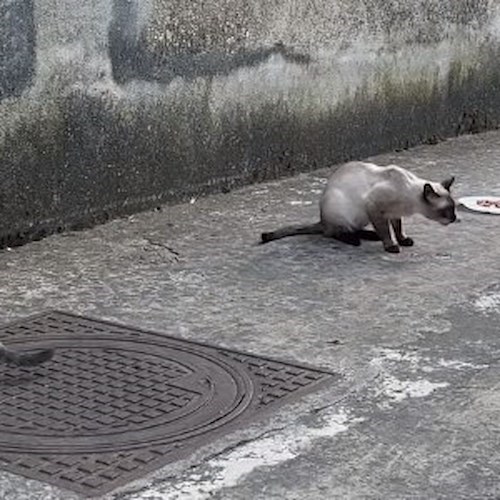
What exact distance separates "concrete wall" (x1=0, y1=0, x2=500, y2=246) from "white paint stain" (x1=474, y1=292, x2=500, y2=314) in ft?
7.13

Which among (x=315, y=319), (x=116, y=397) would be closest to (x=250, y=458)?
(x=116, y=397)

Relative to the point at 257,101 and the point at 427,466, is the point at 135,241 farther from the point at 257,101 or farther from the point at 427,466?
the point at 427,466

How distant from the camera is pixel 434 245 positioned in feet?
21.5

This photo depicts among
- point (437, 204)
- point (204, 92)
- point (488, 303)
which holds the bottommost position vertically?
point (488, 303)

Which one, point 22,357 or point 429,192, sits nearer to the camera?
point 22,357

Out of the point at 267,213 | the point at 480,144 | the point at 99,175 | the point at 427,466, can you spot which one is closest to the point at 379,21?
the point at 480,144

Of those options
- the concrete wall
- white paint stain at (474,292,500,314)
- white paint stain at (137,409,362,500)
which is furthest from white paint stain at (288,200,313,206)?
white paint stain at (137,409,362,500)

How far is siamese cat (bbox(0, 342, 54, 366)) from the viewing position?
4.74m

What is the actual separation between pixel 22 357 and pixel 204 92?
9.81 ft

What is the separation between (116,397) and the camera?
4.51 m

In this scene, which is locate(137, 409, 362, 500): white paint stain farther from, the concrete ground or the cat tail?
the cat tail

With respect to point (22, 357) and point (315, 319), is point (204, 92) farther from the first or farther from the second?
point (22, 357)

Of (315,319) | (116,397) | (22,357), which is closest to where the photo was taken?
(116,397)

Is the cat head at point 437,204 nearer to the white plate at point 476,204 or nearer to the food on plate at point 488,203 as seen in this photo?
the white plate at point 476,204
